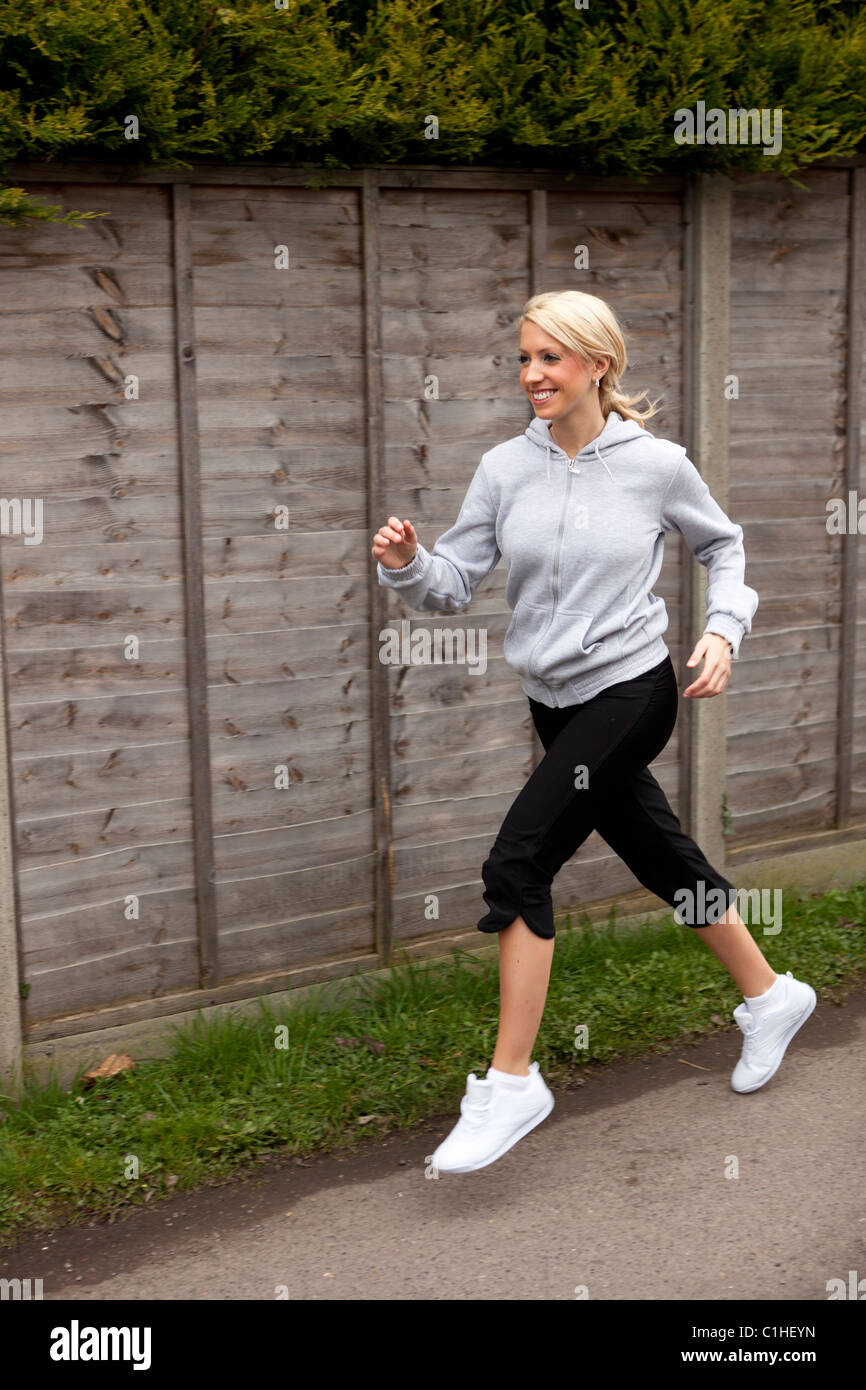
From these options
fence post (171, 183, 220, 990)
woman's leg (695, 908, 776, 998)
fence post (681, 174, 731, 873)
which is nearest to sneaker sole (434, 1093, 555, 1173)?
woman's leg (695, 908, 776, 998)

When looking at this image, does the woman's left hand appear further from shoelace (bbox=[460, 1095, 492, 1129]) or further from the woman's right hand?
shoelace (bbox=[460, 1095, 492, 1129])

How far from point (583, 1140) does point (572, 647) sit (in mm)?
1378

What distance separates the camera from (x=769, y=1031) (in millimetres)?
4348

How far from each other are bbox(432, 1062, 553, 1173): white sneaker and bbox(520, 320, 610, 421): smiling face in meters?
1.62

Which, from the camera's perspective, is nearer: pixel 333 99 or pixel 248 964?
pixel 333 99

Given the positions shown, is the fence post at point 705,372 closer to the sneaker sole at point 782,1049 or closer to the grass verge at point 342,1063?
the grass verge at point 342,1063

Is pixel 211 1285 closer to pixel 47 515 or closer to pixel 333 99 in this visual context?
pixel 47 515

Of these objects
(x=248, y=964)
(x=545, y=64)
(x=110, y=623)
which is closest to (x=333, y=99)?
(x=545, y=64)

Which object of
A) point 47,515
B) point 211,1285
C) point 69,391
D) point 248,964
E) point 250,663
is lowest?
point 211,1285

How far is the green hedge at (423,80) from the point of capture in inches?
159

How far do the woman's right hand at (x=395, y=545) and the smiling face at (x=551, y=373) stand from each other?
16.9 inches

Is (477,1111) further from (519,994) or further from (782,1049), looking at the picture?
(782,1049)

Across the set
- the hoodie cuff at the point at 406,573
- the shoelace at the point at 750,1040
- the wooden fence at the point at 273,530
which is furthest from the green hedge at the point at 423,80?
the shoelace at the point at 750,1040

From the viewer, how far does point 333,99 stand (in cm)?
445
